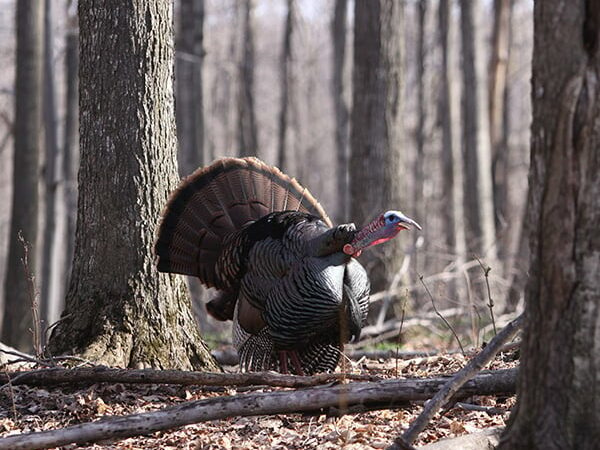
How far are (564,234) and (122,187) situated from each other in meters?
3.43

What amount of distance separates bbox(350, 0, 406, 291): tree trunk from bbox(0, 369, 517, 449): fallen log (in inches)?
254

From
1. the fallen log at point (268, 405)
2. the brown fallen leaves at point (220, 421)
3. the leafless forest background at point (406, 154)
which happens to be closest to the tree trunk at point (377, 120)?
the leafless forest background at point (406, 154)

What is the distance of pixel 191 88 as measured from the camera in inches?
584

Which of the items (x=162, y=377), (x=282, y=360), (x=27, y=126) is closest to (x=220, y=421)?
(x=162, y=377)

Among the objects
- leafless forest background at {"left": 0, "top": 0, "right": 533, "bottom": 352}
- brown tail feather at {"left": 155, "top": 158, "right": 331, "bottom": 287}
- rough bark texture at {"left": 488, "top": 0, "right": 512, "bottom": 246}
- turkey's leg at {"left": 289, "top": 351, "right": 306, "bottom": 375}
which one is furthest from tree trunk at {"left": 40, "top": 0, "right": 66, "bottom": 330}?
rough bark texture at {"left": 488, "top": 0, "right": 512, "bottom": 246}

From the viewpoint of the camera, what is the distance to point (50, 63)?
12602mm

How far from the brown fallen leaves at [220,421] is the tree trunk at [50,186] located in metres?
7.23

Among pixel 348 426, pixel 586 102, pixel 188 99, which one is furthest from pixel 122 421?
pixel 188 99

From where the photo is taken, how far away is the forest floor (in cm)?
431

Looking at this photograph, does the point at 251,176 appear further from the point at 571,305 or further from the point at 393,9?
the point at 393,9

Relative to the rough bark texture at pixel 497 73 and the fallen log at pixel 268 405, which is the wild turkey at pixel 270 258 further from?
the rough bark texture at pixel 497 73

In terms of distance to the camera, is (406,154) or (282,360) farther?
(406,154)

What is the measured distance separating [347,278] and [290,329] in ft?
1.83

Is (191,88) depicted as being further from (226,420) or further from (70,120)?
(226,420)
